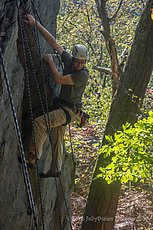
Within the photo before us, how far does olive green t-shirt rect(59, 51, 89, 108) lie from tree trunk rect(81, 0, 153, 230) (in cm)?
255

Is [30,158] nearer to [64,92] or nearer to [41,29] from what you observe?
[64,92]

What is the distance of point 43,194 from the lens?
20.7 ft

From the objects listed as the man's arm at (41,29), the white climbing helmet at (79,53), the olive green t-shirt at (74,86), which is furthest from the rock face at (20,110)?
the white climbing helmet at (79,53)

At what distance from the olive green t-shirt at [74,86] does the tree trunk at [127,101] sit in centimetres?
255

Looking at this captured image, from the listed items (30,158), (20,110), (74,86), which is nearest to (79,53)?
(74,86)

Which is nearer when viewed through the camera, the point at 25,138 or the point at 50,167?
the point at 25,138

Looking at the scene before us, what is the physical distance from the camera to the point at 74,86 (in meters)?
5.37

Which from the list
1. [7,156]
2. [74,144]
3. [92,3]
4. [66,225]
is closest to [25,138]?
[7,156]

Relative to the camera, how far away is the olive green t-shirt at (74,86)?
525 cm

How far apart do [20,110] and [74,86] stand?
0.73 m

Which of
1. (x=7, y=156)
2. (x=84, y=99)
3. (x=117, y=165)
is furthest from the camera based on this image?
(x=84, y=99)

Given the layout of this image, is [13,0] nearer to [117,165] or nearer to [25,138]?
[25,138]

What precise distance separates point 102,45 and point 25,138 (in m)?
11.3

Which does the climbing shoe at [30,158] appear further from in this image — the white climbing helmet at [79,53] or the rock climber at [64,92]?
the white climbing helmet at [79,53]
